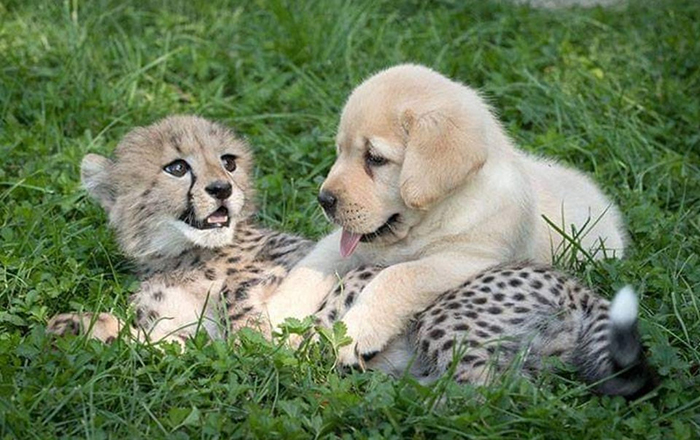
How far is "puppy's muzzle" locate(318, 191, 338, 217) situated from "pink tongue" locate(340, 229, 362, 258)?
154 millimetres

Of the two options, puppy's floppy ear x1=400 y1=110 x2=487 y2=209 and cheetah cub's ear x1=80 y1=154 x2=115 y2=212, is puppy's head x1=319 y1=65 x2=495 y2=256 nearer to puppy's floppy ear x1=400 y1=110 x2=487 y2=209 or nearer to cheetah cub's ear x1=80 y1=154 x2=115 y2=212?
puppy's floppy ear x1=400 y1=110 x2=487 y2=209

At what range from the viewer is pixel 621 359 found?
12.6ft

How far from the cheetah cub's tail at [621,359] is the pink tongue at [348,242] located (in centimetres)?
97

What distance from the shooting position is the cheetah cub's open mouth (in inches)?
187

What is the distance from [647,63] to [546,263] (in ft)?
8.40

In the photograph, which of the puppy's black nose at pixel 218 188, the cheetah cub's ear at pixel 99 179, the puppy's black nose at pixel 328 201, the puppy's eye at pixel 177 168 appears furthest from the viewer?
the cheetah cub's ear at pixel 99 179

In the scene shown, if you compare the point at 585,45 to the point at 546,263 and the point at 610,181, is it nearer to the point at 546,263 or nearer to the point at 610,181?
the point at 610,181

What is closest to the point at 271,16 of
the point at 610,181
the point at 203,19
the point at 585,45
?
the point at 203,19

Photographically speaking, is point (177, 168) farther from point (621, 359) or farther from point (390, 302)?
point (621, 359)

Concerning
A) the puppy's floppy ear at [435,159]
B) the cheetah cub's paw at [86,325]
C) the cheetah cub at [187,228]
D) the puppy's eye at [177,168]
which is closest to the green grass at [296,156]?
the cheetah cub's paw at [86,325]

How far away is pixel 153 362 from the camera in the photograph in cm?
406

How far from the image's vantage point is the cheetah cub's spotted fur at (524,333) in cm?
386

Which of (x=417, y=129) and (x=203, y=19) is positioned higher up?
(x=417, y=129)

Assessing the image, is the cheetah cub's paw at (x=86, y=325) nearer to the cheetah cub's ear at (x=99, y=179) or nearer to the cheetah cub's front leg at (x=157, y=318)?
the cheetah cub's front leg at (x=157, y=318)
